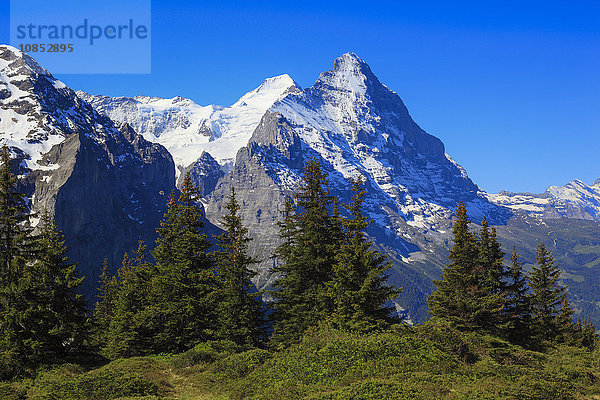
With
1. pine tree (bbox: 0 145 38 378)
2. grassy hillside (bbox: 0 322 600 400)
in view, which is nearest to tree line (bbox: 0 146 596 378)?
pine tree (bbox: 0 145 38 378)

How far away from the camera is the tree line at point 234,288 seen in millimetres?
31266

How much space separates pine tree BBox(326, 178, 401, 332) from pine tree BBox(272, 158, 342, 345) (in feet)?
Result: 6.38

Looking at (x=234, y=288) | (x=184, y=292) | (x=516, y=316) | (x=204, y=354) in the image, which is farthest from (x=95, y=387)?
(x=516, y=316)

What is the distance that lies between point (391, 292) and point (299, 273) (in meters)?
8.71

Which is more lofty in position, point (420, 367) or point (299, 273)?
point (299, 273)

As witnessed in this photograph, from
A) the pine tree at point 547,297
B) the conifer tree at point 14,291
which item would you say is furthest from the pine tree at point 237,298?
the pine tree at point 547,297

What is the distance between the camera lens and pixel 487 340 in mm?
28094

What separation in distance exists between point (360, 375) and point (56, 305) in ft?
75.8

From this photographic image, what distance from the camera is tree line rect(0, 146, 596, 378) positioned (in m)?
31.3

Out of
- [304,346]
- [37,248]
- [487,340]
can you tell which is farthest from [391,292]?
[37,248]

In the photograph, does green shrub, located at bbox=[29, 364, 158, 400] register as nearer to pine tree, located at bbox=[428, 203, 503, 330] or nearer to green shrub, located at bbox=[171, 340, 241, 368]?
green shrub, located at bbox=[171, 340, 241, 368]

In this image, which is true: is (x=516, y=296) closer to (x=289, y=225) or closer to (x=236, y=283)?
(x=289, y=225)

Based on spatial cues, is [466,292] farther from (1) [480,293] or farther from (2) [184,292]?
(2) [184,292]

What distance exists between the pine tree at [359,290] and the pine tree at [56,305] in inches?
725
